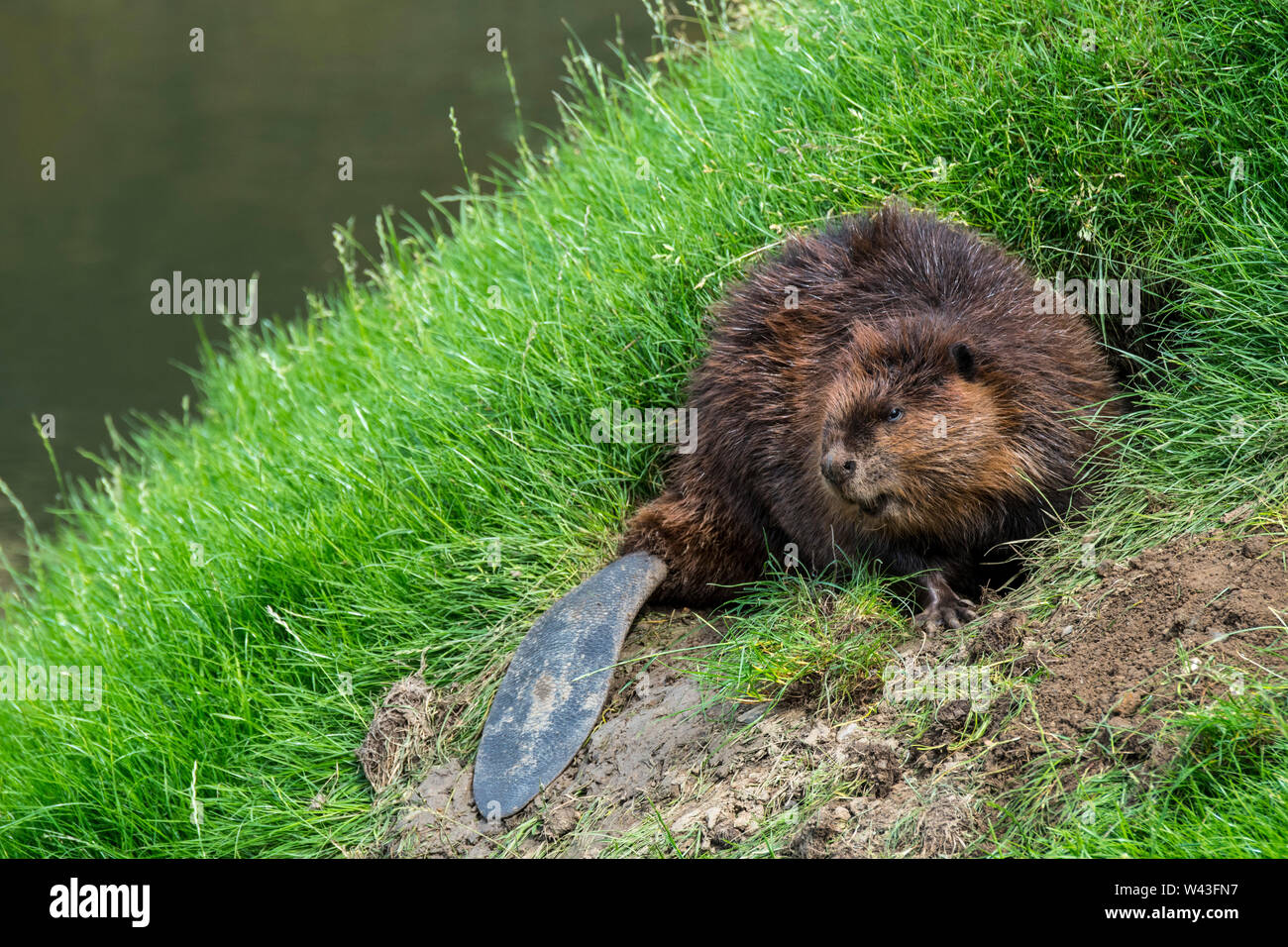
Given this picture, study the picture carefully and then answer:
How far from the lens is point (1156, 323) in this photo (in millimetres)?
3340

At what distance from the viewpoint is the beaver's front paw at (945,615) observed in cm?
289

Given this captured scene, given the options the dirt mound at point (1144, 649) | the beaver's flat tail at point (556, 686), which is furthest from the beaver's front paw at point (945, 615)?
the beaver's flat tail at point (556, 686)

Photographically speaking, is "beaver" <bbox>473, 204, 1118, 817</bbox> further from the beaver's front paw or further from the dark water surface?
the dark water surface

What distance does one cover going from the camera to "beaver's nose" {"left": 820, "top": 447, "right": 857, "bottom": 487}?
→ 9.05ft

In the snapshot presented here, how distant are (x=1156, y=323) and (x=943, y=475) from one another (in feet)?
3.11

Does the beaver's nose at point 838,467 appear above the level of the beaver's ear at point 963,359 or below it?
below

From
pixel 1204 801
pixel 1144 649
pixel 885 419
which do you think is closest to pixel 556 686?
pixel 885 419

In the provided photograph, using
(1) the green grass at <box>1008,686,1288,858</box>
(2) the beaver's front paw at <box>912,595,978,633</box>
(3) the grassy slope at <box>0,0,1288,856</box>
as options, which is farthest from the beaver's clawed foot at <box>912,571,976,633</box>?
(1) the green grass at <box>1008,686,1288,858</box>

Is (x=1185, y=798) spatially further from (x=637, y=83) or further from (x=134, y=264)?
(x=134, y=264)

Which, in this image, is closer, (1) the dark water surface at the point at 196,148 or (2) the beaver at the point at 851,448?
(2) the beaver at the point at 851,448

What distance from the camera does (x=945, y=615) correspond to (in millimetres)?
2910

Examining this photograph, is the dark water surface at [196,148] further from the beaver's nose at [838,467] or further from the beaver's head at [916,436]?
the beaver's nose at [838,467]

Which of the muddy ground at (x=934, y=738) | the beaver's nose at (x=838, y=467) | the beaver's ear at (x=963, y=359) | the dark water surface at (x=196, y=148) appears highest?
the dark water surface at (x=196, y=148)

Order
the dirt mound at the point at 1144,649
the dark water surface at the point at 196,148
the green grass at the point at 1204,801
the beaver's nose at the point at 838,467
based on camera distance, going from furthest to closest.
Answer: the dark water surface at the point at 196,148 < the beaver's nose at the point at 838,467 < the dirt mound at the point at 1144,649 < the green grass at the point at 1204,801
